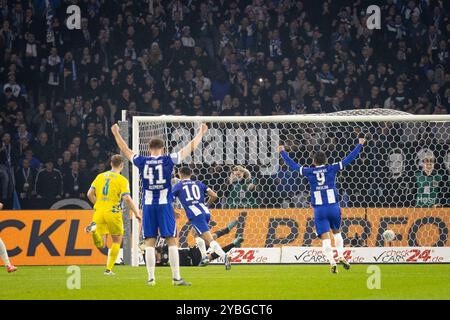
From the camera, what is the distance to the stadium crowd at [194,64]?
72.7 ft

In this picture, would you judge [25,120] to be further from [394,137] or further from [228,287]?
[228,287]

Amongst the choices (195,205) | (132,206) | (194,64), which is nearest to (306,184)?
(195,205)

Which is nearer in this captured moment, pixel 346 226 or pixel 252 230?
pixel 346 226

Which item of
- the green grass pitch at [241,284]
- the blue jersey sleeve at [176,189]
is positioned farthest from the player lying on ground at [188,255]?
the blue jersey sleeve at [176,189]

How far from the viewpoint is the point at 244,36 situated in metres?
23.8

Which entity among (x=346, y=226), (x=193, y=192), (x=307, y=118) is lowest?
(x=346, y=226)

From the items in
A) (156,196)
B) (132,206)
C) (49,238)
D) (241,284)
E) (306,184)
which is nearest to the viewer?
→ (156,196)

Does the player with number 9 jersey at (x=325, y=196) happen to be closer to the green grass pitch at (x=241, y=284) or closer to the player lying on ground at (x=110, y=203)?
the green grass pitch at (x=241, y=284)

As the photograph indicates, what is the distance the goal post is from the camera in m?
17.8

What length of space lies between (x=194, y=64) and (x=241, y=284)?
37.5ft

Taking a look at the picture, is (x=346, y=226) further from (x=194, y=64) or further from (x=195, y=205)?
(x=194, y=64)

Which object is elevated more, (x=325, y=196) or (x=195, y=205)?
(x=325, y=196)

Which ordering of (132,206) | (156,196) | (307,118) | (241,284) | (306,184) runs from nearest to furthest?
(156,196) → (241,284) → (132,206) → (307,118) → (306,184)

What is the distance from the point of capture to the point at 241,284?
12430 millimetres
